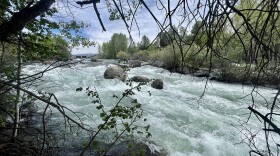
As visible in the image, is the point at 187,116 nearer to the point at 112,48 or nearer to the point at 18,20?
the point at 18,20

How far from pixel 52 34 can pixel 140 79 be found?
10.0 m

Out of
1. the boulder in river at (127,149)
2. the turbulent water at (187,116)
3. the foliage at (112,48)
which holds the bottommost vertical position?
the turbulent water at (187,116)

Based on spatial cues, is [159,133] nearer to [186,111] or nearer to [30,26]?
[186,111]

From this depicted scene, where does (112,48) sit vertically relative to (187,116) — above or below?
above

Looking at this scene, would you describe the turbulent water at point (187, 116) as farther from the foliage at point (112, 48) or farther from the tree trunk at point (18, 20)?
the foliage at point (112, 48)

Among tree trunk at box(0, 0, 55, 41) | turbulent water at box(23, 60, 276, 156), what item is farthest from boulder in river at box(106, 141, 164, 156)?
tree trunk at box(0, 0, 55, 41)

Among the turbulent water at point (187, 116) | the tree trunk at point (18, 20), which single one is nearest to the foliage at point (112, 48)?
the turbulent water at point (187, 116)

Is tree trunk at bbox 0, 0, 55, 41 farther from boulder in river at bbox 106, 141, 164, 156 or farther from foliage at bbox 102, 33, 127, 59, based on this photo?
foliage at bbox 102, 33, 127, 59

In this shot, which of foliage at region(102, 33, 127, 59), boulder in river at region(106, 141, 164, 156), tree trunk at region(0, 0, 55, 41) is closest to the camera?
tree trunk at region(0, 0, 55, 41)

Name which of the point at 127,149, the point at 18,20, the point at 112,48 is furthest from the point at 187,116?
the point at 112,48

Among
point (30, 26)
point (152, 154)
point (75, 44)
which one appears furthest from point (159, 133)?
point (30, 26)

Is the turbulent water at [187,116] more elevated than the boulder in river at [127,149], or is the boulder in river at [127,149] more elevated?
the boulder in river at [127,149]

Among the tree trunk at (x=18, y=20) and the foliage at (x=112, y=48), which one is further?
the foliage at (x=112, y=48)

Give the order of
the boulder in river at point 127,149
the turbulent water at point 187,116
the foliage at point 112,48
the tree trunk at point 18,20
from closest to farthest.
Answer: the tree trunk at point 18,20
the boulder in river at point 127,149
the turbulent water at point 187,116
the foliage at point 112,48
